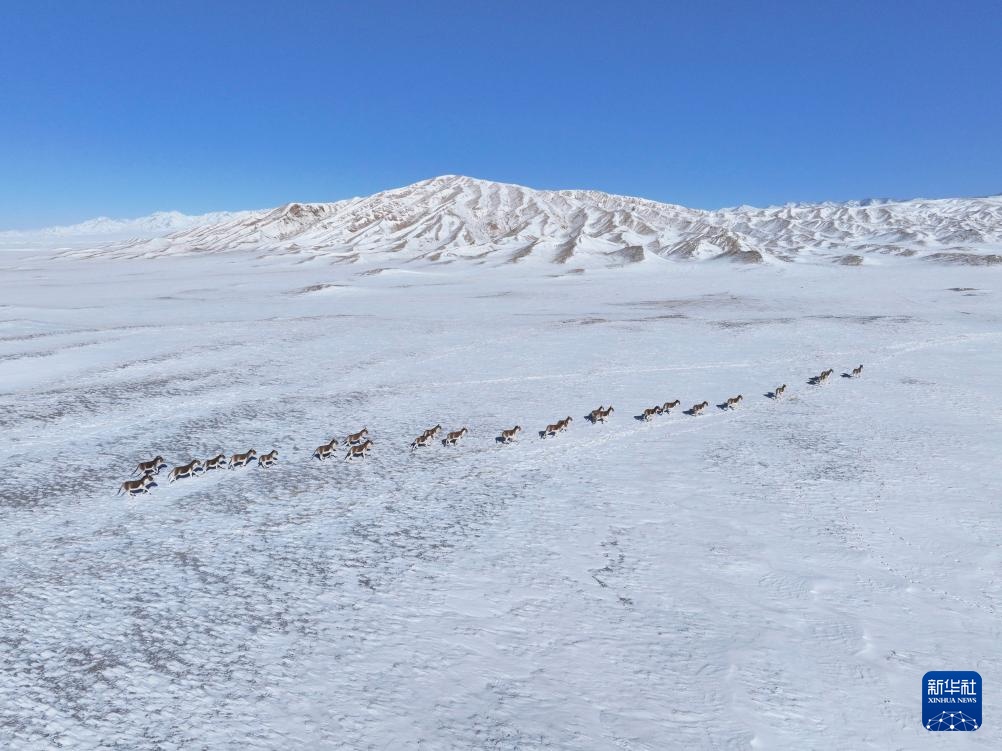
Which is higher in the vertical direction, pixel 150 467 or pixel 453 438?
pixel 150 467

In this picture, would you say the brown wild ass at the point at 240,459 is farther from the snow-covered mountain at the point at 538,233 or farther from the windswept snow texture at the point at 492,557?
the snow-covered mountain at the point at 538,233

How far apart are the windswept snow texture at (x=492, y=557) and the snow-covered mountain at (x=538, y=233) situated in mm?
76064

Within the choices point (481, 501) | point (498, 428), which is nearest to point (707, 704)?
point (481, 501)

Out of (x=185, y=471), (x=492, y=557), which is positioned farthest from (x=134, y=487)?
(x=492, y=557)

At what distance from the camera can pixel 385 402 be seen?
22312mm

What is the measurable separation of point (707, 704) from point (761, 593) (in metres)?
3.10

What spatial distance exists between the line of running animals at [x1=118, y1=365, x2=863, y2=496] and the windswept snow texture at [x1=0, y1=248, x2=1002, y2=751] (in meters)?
0.43

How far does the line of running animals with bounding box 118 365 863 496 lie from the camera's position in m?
14.9

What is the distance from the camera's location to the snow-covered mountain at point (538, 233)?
10800 cm

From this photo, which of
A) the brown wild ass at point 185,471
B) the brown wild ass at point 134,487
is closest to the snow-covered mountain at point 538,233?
the brown wild ass at point 185,471

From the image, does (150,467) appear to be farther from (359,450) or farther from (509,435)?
(509,435)

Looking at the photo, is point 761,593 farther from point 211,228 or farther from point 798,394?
point 211,228

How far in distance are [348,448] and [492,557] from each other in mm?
7157

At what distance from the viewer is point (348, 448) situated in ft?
57.2
